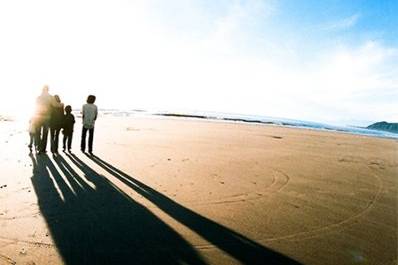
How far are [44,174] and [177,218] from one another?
4.35 metres

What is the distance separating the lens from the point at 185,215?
581 centimetres

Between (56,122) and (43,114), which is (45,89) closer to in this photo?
(43,114)

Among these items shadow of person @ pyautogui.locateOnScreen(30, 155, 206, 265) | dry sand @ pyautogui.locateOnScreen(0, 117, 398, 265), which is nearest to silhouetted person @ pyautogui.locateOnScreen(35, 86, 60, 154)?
dry sand @ pyautogui.locateOnScreen(0, 117, 398, 265)

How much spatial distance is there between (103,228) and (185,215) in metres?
1.42

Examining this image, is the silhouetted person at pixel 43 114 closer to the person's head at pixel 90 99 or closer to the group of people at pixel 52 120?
the group of people at pixel 52 120

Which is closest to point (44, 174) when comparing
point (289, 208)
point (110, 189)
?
point (110, 189)

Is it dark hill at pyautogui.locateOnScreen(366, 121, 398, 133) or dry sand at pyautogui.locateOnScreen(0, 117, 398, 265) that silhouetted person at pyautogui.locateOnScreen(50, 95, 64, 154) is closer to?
dry sand at pyautogui.locateOnScreen(0, 117, 398, 265)

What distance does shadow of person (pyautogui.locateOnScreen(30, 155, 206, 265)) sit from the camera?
4.14 m

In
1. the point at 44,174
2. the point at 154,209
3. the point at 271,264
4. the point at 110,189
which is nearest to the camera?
the point at 271,264

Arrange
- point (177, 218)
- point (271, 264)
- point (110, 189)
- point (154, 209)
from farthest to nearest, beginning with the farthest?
point (110, 189)
point (154, 209)
point (177, 218)
point (271, 264)

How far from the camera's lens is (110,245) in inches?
173

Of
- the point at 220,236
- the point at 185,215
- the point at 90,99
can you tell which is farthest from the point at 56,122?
the point at 220,236

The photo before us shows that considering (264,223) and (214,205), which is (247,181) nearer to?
(214,205)

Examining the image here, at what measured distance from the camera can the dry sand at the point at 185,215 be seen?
436 centimetres
